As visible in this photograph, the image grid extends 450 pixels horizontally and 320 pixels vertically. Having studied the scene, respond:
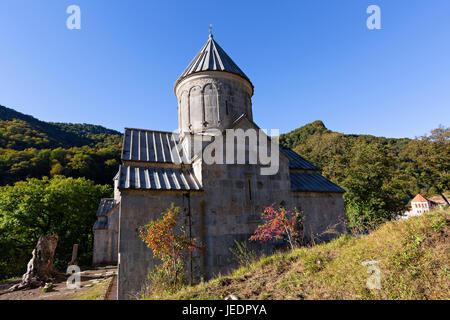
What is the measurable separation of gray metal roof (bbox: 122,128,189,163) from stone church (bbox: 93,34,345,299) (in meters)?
0.04

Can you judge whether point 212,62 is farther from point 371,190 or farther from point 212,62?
point 371,190

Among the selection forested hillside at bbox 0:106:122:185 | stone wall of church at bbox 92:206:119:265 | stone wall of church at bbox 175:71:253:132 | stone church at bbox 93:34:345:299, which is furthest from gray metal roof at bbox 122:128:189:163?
forested hillside at bbox 0:106:122:185

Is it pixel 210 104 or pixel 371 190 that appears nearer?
pixel 210 104

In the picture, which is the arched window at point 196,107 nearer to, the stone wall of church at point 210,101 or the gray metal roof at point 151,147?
the stone wall of church at point 210,101

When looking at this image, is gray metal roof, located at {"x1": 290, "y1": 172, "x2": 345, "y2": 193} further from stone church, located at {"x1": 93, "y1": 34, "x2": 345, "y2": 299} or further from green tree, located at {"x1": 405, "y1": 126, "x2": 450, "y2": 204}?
green tree, located at {"x1": 405, "y1": 126, "x2": 450, "y2": 204}

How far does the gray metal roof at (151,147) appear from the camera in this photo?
334 inches

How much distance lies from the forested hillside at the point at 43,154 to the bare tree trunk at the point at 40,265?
88.0 feet

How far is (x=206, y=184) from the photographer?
25.3 feet

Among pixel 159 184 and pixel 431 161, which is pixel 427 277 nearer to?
pixel 159 184

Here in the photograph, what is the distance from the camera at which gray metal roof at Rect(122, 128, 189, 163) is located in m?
8.48

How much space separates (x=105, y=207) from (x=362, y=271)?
18.7 m

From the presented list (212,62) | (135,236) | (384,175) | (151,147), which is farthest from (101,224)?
(384,175)

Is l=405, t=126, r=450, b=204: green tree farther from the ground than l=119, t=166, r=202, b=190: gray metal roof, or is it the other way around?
l=405, t=126, r=450, b=204: green tree

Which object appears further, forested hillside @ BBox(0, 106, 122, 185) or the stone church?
forested hillside @ BBox(0, 106, 122, 185)
